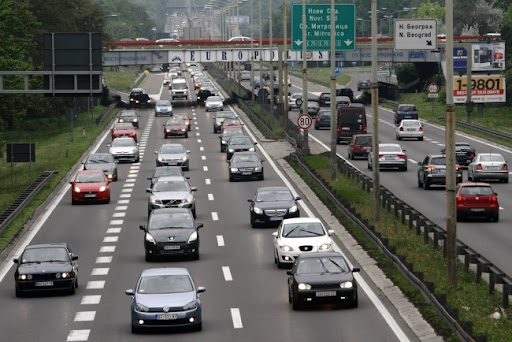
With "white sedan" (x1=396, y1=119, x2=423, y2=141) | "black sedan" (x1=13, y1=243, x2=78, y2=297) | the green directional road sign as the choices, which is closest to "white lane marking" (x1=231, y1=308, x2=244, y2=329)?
"black sedan" (x1=13, y1=243, x2=78, y2=297)

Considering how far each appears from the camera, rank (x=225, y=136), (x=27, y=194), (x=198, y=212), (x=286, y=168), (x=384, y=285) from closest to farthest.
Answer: (x=384, y=285)
(x=198, y=212)
(x=27, y=194)
(x=286, y=168)
(x=225, y=136)

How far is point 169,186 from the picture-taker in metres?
52.2

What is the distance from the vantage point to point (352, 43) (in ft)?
214

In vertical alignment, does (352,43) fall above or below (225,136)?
above

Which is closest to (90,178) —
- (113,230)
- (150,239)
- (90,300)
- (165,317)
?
(113,230)

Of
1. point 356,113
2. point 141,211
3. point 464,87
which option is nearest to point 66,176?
point 141,211

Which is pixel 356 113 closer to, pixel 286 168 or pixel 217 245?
pixel 286 168

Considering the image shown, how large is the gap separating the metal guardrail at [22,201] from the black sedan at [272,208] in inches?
355

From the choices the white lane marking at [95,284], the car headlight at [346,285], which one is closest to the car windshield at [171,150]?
the white lane marking at [95,284]

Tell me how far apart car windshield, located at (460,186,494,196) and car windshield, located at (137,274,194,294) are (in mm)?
21144

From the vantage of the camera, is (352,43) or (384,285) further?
(352,43)

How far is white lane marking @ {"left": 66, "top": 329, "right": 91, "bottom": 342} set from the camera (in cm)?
2780

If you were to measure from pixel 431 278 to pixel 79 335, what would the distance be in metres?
9.46

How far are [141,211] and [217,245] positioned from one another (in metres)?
11.1
